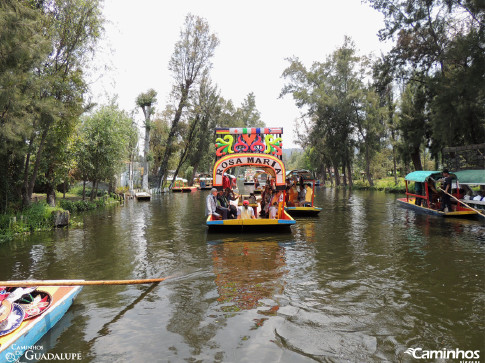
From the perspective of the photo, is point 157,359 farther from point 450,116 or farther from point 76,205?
point 450,116

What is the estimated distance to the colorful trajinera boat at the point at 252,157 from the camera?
13148 millimetres

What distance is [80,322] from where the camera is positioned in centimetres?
572

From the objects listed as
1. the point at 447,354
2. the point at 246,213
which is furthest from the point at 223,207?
the point at 447,354

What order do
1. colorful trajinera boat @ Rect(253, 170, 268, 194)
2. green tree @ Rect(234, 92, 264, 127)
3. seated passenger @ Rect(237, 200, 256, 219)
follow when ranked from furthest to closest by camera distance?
1. green tree @ Rect(234, 92, 264, 127)
2. colorful trajinera boat @ Rect(253, 170, 268, 194)
3. seated passenger @ Rect(237, 200, 256, 219)

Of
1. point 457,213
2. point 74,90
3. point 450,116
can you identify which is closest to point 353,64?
point 450,116

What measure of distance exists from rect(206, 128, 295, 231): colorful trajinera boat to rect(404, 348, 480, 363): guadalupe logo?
27.1 ft

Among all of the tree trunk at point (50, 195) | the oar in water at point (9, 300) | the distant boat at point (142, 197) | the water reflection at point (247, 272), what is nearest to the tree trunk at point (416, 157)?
the distant boat at point (142, 197)

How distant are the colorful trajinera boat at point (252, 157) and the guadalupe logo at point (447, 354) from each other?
825 centimetres

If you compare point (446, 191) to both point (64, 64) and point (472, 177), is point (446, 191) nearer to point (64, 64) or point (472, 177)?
point (472, 177)

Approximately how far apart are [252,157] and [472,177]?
11195mm

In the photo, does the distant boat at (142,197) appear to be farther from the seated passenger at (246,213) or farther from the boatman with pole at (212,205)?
the boatman with pole at (212,205)

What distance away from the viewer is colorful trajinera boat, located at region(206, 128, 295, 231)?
518 inches

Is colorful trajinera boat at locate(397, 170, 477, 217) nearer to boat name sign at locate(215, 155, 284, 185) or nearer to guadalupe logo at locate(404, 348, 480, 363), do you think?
boat name sign at locate(215, 155, 284, 185)

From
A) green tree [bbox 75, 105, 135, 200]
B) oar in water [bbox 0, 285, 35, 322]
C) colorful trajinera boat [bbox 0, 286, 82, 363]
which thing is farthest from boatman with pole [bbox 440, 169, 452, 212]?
green tree [bbox 75, 105, 135, 200]
